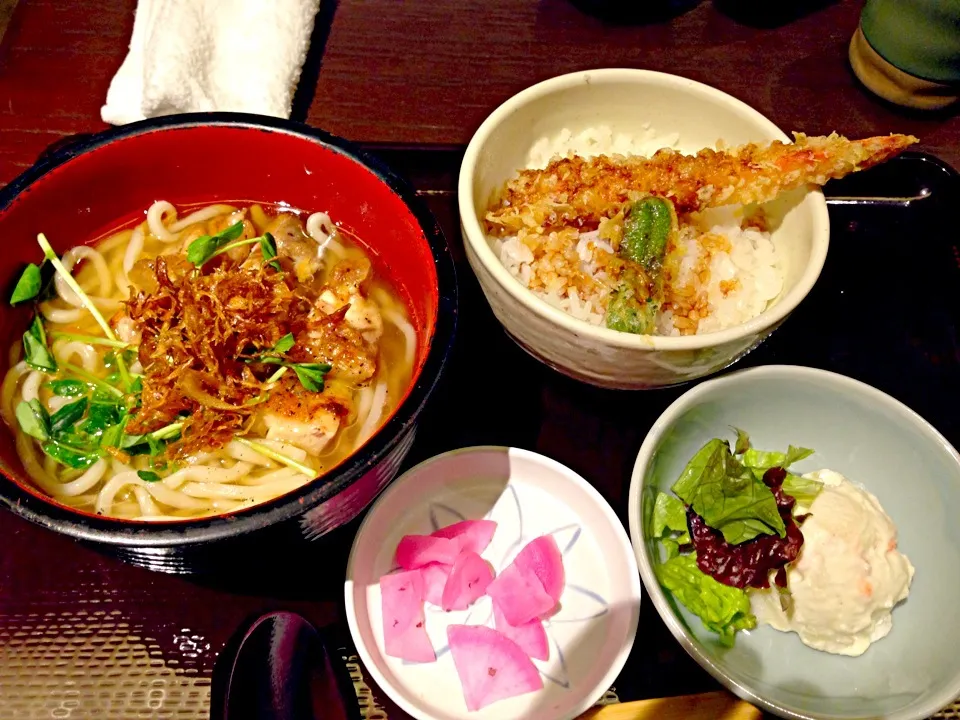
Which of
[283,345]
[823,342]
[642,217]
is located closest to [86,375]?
[283,345]

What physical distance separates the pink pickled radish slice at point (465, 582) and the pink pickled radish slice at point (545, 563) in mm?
74

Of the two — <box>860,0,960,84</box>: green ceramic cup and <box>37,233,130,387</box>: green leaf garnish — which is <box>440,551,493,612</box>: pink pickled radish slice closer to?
<box>37,233,130,387</box>: green leaf garnish

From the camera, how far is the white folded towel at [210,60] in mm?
1741

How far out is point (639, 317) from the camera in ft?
4.57

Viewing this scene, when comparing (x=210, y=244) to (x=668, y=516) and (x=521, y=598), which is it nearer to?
(x=521, y=598)

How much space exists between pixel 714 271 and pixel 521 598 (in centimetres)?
84

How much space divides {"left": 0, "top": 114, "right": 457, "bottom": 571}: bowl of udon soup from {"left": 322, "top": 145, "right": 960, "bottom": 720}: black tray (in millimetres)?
228

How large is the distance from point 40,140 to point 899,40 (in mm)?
2433

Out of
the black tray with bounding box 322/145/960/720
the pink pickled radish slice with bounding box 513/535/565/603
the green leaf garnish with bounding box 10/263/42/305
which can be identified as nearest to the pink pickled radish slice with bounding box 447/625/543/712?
the pink pickled radish slice with bounding box 513/535/565/603

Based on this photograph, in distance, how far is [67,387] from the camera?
52.1 inches

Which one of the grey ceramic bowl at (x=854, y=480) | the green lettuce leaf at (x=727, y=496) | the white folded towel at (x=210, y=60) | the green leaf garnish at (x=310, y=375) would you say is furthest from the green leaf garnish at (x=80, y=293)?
the green lettuce leaf at (x=727, y=496)

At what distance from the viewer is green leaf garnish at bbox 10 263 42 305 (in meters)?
1.33

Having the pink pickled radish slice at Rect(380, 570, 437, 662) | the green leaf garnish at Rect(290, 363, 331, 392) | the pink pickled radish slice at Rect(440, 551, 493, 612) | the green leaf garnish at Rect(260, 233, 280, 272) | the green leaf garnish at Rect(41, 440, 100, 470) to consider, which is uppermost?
the green leaf garnish at Rect(260, 233, 280, 272)

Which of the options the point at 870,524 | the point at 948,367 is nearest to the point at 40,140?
the point at 870,524
